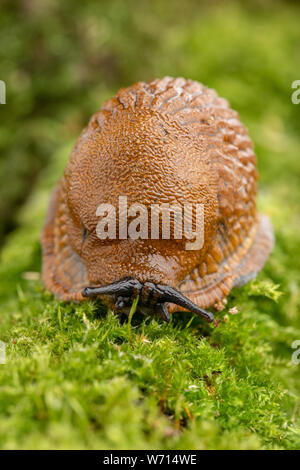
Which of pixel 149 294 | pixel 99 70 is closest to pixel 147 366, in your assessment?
pixel 149 294

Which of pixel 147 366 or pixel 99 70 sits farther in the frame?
pixel 99 70

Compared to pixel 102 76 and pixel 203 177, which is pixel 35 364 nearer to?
pixel 203 177

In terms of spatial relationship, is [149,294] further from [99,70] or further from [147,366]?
[99,70]

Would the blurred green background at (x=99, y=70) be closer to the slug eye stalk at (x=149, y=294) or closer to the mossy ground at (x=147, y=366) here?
the mossy ground at (x=147, y=366)

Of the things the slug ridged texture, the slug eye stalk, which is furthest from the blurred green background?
the slug eye stalk

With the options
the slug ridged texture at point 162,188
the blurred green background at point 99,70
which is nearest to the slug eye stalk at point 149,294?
the slug ridged texture at point 162,188
